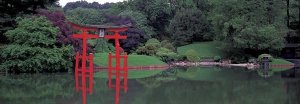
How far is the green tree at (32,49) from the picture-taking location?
103 feet

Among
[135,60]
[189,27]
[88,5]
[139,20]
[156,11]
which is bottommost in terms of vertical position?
[135,60]

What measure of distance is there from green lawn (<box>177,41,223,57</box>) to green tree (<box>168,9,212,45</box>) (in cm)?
111

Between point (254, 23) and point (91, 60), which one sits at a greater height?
point (254, 23)

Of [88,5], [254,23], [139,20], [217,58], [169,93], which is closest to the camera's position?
[169,93]

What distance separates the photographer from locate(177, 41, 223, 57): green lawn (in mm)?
50562

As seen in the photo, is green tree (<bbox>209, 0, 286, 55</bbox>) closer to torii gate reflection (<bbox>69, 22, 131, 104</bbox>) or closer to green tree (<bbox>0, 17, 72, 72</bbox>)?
green tree (<bbox>0, 17, 72, 72</bbox>)

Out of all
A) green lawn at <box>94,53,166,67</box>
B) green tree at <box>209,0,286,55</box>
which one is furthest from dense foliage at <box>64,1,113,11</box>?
green lawn at <box>94,53,166,67</box>

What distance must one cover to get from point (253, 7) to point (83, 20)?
24085 mm

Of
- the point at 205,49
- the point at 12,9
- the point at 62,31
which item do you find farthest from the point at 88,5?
the point at 12,9

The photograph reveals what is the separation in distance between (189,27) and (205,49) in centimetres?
363

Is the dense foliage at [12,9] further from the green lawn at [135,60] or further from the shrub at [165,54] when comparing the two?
the shrub at [165,54]

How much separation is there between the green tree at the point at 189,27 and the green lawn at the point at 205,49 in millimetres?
1106

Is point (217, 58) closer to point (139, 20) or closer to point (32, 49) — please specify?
point (139, 20)

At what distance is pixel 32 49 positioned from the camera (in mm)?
31297
